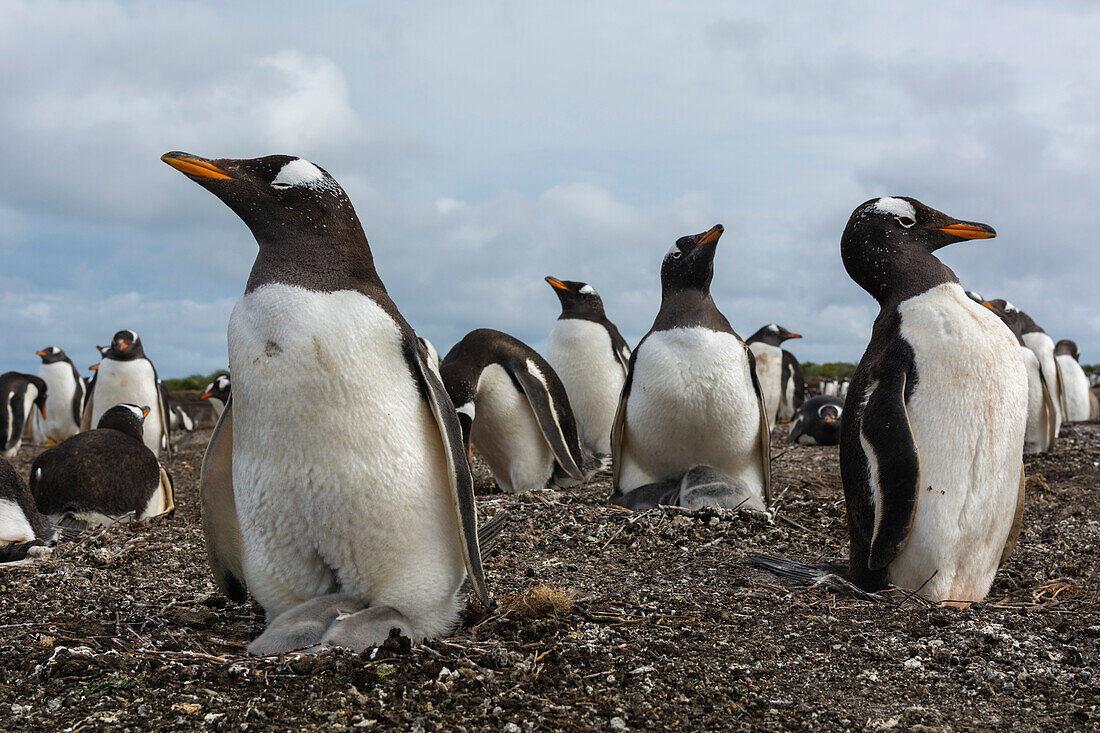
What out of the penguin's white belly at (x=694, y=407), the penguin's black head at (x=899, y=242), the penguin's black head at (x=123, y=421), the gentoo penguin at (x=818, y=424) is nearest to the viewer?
the penguin's black head at (x=899, y=242)

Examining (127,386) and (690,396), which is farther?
(127,386)

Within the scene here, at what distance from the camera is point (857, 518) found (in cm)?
405

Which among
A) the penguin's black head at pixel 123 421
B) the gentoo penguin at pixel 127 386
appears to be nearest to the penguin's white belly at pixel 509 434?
the penguin's black head at pixel 123 421

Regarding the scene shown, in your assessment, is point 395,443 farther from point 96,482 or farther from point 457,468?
point 96,482

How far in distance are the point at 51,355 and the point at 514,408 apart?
566 inches

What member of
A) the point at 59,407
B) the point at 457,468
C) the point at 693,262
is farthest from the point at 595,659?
the point at 59,407

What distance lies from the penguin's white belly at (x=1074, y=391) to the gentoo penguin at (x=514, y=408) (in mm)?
11949

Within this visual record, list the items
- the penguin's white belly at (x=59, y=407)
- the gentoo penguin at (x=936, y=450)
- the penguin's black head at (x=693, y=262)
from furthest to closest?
the penguin's white belly at (x=59, y=407) → the penguin's black head at (x=693, y=262) → the gentoo penguin at (x=936, y=450)

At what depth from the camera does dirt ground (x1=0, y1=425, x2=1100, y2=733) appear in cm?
267

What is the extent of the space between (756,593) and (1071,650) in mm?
1197

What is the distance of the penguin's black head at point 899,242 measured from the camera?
170 inches

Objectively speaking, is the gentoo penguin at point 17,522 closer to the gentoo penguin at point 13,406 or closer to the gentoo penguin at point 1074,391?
the gentoo penguin at point 13,406

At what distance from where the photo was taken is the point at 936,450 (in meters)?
3.89

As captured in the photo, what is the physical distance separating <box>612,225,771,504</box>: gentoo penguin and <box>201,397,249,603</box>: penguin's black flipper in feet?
10.5
